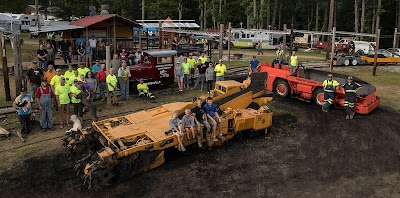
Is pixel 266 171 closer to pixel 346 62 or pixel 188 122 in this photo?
pixel 188 122

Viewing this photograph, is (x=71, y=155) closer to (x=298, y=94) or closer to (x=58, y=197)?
(x=58, y=197)

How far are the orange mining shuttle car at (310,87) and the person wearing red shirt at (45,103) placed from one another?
33.1 feet

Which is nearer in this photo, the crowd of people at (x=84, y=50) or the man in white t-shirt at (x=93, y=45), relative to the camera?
the crowd of people at (x=84, y=50)

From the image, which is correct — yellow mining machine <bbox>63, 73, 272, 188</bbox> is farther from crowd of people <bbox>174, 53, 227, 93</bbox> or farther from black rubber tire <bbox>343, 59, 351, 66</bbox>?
black rubber tire <bbox>343, 59, 351, 66</bbox>

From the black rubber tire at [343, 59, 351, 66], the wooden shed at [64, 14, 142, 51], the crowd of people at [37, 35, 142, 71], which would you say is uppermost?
the wooden shed at [64, 14, 142, 51]

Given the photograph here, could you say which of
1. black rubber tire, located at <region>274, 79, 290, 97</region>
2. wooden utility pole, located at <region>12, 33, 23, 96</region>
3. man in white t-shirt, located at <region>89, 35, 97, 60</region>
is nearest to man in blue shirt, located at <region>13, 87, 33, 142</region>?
wooden utility pole, located at <region>12, 33, 23, 96</region>

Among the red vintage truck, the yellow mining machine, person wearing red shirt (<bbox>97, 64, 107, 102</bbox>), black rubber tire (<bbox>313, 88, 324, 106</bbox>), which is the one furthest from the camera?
the red vintage truck

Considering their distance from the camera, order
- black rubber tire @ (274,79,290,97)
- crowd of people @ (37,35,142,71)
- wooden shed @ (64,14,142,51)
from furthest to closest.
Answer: wooden shed @ (64,14,142,51) → crowd of people @ (37,35,142,71) → black rubber tire @ (274,79,290,97)

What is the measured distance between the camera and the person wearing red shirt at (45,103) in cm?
1198

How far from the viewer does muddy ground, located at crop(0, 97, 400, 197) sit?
8.40 meters

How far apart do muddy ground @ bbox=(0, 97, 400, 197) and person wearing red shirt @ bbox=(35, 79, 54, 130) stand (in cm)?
216

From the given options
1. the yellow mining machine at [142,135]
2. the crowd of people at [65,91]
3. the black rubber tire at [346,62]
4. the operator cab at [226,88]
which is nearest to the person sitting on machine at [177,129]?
the yellow mining machine at [142,135]

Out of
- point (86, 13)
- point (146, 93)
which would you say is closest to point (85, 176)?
point (146, 93)

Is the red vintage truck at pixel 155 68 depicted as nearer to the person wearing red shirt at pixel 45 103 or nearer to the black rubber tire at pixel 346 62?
the person wearing red shirt at pixel 45 103
